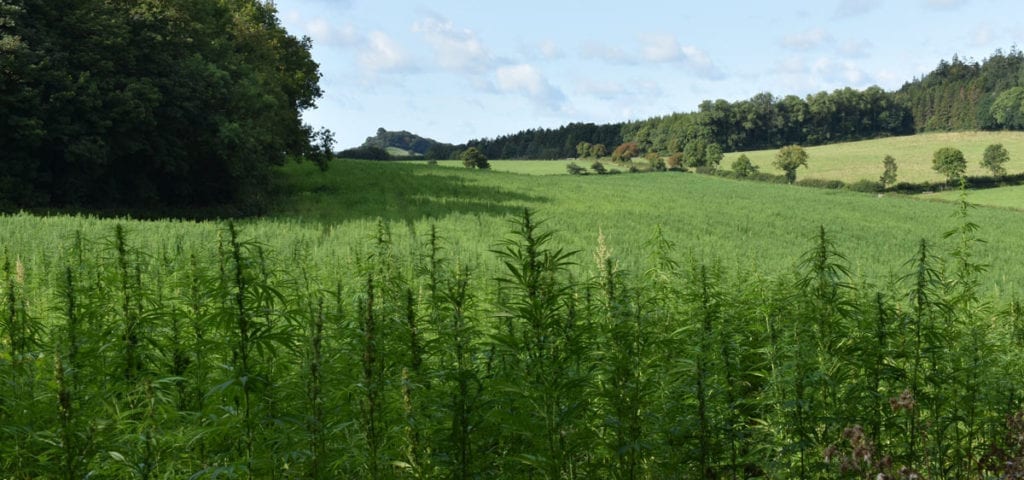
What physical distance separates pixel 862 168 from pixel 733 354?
94.9 m

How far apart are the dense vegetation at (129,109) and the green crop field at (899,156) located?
70351 millimetres

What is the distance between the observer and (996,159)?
81.6 metres

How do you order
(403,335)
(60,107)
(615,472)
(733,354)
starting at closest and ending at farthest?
(615,472) < (403,335) < (733,354) < (60,107)

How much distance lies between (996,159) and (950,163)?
7896 mm

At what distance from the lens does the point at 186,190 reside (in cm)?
3509

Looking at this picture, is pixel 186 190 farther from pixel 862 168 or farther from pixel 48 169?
pixel 862 168

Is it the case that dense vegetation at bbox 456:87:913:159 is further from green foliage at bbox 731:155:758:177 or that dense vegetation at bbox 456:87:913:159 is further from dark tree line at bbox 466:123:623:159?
green foliage at bbox 731:155:758:177

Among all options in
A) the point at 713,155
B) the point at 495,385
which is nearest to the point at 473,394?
the point at 495,385

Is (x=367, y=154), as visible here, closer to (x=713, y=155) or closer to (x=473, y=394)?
(x=713, y=155)

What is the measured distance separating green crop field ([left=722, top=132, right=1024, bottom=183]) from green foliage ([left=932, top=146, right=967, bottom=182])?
8.85ft

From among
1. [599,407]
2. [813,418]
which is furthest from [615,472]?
[813,418]

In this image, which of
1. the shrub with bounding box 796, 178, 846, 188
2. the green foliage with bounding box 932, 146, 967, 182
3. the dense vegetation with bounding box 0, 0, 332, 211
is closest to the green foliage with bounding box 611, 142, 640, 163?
the shrub with bounding box 796, 178, 846, 188

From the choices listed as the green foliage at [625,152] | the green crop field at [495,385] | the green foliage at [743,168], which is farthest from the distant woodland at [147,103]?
the green foliage at [625,152]

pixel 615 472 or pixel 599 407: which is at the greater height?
pixel 599 407
